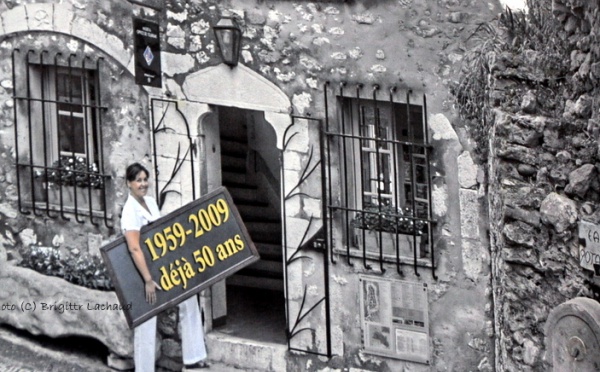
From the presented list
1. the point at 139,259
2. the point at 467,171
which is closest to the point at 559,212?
the point at 467,171

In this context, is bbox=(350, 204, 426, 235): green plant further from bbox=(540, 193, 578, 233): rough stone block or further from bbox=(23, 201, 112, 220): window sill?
bbox=(540, 193, 578, 233): rough stone block

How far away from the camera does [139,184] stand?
11148 mm

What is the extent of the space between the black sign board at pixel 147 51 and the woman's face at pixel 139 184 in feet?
3.19

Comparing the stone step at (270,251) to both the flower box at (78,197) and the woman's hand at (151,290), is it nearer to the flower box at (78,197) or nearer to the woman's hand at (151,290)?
the flower box at (78,197)

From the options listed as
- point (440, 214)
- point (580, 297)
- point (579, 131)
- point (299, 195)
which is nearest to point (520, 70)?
point (579, 131)

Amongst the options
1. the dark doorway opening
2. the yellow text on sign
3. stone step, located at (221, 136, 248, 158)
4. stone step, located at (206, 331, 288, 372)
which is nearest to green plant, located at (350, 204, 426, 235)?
the yellow text on sign

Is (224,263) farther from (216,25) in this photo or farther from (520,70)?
(520,70)

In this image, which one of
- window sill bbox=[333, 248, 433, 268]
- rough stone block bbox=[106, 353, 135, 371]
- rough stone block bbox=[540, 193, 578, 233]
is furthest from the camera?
rough stone block bbox=[106, 353, 135, 371]

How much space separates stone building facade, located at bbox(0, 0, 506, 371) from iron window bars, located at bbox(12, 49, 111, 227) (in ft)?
0.06

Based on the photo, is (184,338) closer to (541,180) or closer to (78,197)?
(78,197)

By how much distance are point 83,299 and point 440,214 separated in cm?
346

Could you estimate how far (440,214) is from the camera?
34.3ft

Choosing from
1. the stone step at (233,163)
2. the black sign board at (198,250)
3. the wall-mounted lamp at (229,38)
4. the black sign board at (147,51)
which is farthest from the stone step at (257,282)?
the wall-mounted lamp at (229,38)

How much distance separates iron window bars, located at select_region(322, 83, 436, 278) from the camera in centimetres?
1059
